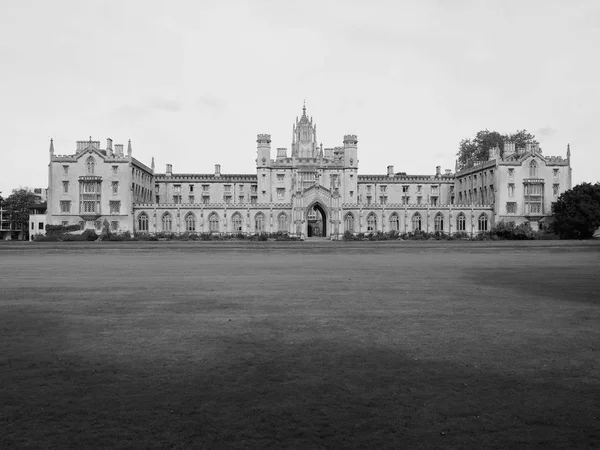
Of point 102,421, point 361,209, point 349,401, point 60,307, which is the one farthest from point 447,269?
point 361,209

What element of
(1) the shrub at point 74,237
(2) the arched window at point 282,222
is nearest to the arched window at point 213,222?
(2) the arched window at point 282,222

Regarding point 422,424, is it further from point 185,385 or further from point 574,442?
point 185,385

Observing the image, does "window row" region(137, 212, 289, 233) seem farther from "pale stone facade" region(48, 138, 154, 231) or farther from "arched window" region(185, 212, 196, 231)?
"pale stone facade" region(48, 138, 154, 231)

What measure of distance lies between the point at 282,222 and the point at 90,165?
30.5 metres

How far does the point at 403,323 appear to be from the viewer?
11.3 m

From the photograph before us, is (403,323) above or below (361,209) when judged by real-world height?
below

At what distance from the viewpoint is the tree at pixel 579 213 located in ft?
218

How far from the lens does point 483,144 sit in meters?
99.9

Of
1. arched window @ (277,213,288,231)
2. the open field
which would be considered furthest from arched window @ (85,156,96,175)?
the open field

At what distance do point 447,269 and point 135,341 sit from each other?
1874 centimetres

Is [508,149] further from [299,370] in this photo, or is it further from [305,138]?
[299,370]

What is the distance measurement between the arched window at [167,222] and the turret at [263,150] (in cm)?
1717

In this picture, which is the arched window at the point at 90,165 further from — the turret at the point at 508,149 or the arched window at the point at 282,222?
the turret at the point at 508,149

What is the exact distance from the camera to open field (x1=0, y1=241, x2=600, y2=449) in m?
5.79
